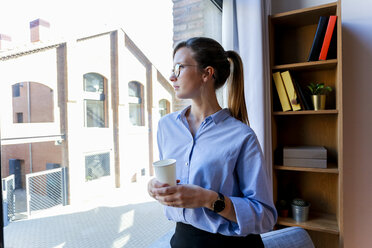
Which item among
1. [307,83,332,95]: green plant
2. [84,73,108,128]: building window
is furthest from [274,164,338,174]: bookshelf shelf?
[84,73,108,128]: building window

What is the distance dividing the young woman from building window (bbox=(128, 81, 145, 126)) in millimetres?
467

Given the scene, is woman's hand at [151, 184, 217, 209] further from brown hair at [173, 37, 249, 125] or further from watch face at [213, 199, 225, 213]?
brown hair at [173, 37, 249, 125]

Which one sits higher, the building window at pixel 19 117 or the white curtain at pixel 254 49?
the white curtain at pixel 254 49

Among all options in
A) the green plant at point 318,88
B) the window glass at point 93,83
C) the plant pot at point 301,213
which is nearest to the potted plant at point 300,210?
the plant pot at point 301,213

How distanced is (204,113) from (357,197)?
1724mm

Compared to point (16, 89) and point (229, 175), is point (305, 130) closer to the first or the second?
point (229, 175)

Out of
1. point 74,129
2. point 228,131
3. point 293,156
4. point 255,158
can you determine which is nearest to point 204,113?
point 228,131

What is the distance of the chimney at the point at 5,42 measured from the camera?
34.6 inches

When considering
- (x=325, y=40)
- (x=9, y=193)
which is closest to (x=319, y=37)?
(x=325, y=40)

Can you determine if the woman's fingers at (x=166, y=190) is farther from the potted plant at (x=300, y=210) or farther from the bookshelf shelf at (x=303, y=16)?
the bookshelf shelf at (x=303, y=16)

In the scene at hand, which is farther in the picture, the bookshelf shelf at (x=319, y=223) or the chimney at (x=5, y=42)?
the bookshelf shelf at (x=319, y=223)

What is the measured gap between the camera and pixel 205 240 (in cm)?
98

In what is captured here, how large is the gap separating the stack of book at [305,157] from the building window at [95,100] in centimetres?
138

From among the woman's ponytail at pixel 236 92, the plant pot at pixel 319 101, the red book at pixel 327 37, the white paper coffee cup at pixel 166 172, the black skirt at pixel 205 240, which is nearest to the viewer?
the white paper coffee cup at pixel 166 172
